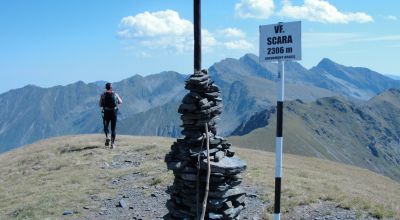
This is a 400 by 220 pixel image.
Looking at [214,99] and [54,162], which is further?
[54,162]

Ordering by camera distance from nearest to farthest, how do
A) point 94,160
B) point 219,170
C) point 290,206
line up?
point 219,170 → point 290,206 → point 94,160

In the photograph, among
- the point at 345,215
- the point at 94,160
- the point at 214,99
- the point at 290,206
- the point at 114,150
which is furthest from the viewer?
the point at 114,150

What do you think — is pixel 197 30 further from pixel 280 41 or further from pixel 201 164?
pixel 201 164

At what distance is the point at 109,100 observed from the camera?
29156 millimetres

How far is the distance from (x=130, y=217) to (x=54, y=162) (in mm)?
16267

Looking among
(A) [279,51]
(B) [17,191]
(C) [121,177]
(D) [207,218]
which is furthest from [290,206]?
(B) [17,191]

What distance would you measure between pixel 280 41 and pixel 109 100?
18497mm

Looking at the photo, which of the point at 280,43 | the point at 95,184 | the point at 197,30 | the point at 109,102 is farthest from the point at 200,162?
the point at 109,102

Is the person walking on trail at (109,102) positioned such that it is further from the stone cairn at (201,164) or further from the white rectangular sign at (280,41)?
the white rectangular sign at (280,41)

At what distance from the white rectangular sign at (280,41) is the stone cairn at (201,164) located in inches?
92.6

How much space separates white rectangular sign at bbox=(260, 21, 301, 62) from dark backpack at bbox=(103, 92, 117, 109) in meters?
17.7

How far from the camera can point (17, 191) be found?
25.8 metres

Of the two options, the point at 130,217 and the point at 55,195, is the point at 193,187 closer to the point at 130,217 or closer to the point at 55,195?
the point at 130,217

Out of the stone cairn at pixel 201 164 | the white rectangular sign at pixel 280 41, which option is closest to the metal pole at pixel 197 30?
the stone cairn at pixel 201 164
